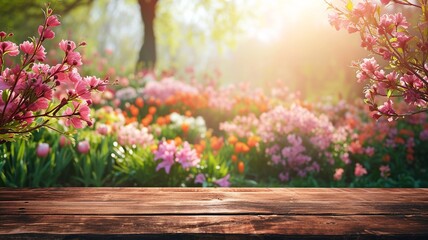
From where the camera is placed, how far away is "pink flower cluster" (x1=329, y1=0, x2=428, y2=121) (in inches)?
105

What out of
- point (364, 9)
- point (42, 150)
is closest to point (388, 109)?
point (364, 9)

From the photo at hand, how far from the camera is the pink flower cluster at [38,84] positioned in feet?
8.37

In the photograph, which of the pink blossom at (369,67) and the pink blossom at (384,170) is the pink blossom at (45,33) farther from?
the pink blossom at (384,170)

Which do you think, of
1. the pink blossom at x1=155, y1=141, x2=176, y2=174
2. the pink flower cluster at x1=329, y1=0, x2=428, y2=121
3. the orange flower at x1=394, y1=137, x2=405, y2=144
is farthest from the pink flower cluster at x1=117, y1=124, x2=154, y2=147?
the orange flower at x1=394, y1=137, x2=405, y2=144

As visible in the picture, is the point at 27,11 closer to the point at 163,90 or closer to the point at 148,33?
the point at 148,33

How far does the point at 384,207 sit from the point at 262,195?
2.21 ft

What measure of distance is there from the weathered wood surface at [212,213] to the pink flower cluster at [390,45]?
611 millimetres

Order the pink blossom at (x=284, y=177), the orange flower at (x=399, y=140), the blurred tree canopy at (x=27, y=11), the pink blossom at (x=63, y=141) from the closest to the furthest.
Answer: the pink blossom at (x=63, y=141) < the pink blossom at (x=284, y=177) < the orange flower at (x=399, y=140) < the blurred tree canopy at (x=27, y=11)

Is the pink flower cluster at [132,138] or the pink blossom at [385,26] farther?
the pink flower cluster at [132,138]

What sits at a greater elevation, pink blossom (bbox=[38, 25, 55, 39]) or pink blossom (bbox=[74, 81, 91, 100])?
pink blossom (bbox=[38, 25, 55, 39])

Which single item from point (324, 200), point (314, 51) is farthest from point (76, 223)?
point (314, 51)

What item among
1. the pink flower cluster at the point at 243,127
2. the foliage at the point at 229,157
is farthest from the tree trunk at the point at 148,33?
the pink flower cluster at the point at 243,127

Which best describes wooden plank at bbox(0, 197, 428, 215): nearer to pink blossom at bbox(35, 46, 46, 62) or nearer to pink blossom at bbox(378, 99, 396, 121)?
pink blossom at bbox(378, 99, 396, 121)

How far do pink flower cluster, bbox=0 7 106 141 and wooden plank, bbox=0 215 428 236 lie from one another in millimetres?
596
